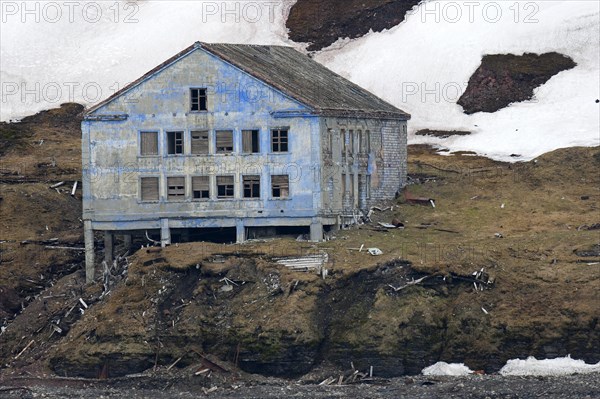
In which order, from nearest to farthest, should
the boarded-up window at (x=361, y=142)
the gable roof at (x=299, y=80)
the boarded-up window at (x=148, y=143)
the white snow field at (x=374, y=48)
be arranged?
the gable roof at (x=299, y=80) < the boarded-up window at (x=148, y=143) < the boarded-up window at (x=361, y=142) < the white snow field at (x=374, y=48)

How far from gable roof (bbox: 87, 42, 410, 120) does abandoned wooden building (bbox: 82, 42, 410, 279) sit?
0.39 feet

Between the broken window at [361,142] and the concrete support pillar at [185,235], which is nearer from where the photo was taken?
the concrete support pillar at [185,235]

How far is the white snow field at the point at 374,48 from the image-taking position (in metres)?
114

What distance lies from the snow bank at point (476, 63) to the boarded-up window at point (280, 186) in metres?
21.2

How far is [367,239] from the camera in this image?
3410 inches

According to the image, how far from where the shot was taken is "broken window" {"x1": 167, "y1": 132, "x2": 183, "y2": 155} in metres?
88.2

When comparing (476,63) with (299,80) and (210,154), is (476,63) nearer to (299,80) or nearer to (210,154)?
(299,80)

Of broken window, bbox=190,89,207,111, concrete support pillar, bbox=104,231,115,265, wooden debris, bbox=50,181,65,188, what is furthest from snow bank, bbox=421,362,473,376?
wooden debris, bbox=50,181,65,188

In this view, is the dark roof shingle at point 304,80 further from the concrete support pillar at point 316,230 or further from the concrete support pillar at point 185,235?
the concrete support pillar at point 185,235

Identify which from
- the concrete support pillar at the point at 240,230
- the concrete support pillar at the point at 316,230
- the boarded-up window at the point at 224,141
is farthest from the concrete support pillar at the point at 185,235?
the concrete support pillar at the point at 316,230

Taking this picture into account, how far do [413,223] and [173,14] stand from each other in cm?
4400

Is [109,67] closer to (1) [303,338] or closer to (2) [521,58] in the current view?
(2) [521,58]

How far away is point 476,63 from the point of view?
12081cm

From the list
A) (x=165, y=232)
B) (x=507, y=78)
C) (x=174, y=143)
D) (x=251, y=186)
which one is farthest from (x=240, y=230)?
(x=507, y=78)
